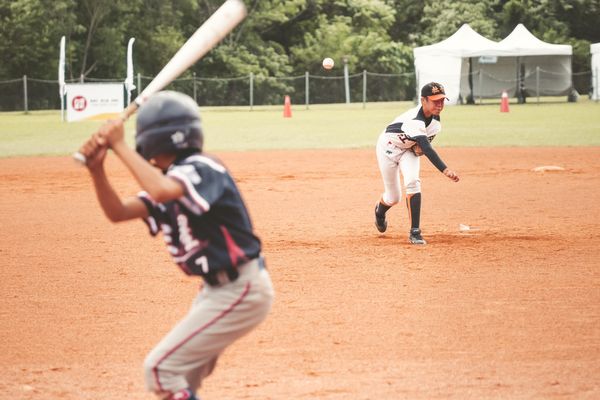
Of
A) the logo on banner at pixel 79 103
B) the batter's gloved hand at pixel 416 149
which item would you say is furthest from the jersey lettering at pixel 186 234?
the logo on banner at pixel 79 103

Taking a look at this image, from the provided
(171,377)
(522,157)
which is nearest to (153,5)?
(522,157)

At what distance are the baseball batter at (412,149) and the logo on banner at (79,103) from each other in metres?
26.2

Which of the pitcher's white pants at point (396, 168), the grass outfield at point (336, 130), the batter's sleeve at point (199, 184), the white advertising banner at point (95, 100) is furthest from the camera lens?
the white advertising banner at point (95, 100)

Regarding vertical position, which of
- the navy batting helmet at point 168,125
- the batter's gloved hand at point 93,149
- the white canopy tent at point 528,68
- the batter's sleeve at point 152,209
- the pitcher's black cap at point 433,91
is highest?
the white canopy tent at point 528,68

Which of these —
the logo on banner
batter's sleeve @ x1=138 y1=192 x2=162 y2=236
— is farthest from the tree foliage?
batter's sleeve @ x1=138 y1=192 x2=162 y2=236

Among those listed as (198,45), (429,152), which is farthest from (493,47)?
(198,45)

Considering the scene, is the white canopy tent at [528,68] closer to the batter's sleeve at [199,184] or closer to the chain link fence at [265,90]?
the chain link fence at [265,90]

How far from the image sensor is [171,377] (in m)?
4.02

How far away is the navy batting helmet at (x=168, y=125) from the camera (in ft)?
13.0

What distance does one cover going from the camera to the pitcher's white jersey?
407 inches

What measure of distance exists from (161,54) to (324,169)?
39.7m

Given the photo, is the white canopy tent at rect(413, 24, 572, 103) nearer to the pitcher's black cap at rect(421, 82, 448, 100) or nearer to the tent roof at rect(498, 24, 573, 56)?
the tent roof at rect(498, 24, 573, 56)

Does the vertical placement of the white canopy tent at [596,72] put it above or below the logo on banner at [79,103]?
above

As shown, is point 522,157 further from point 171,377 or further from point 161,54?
point 161,54
